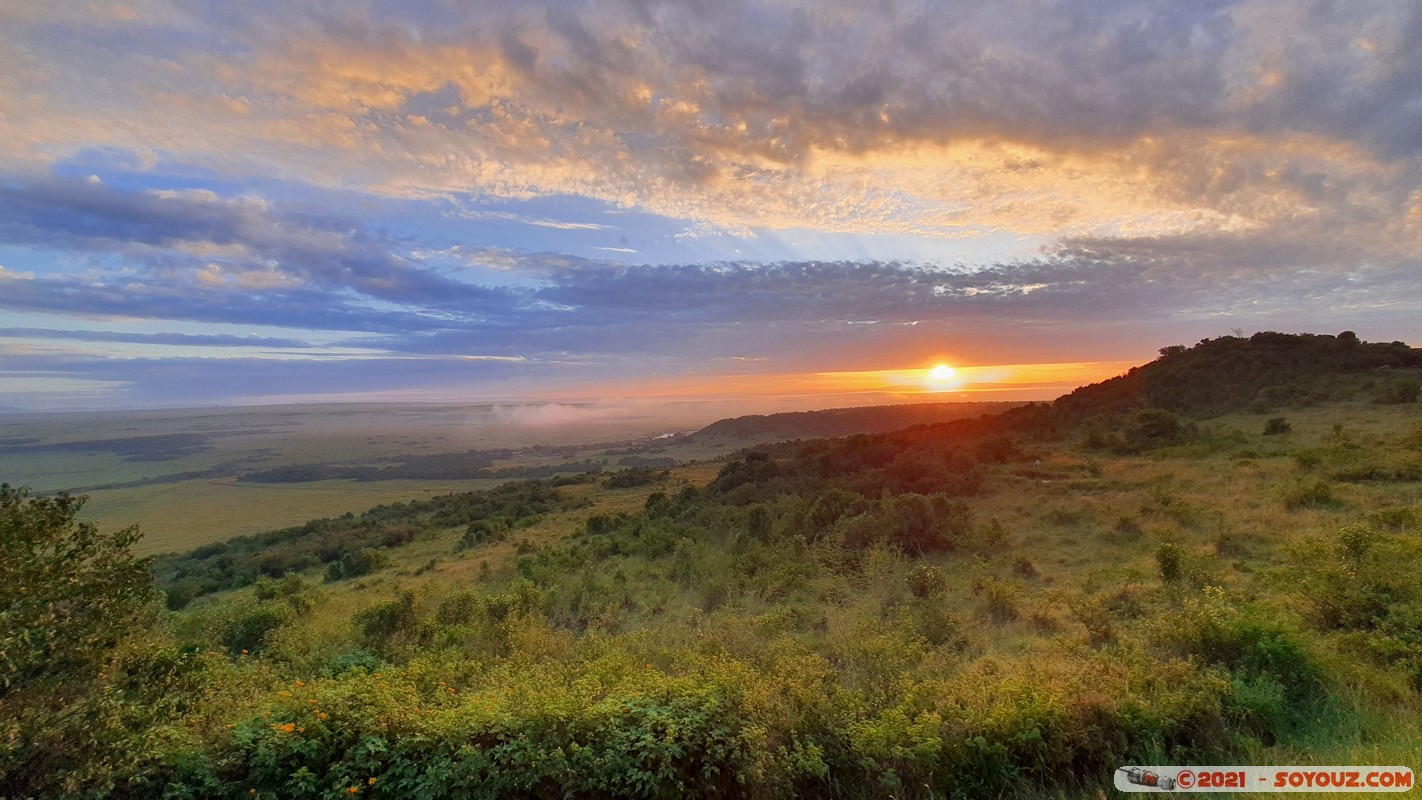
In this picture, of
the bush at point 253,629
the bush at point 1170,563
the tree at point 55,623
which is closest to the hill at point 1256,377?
the bush at point 1170,563

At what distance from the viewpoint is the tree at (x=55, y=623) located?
3939mm

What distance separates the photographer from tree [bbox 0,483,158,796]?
3939 mm

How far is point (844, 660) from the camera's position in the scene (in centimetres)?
715

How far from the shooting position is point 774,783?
4.33m

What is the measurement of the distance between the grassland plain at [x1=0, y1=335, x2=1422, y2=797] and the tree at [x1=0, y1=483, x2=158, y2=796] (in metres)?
0.05

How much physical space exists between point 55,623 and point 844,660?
7666 mm

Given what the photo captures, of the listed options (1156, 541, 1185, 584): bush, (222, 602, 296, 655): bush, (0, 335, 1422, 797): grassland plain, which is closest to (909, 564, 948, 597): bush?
(0, 335, 1422, 797): grassland plain

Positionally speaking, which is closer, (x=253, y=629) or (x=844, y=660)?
(x=844, y=660)

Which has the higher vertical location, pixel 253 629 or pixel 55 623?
pixel 55 623

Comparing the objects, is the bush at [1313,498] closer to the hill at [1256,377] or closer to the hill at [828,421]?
the hill at [1256,377]

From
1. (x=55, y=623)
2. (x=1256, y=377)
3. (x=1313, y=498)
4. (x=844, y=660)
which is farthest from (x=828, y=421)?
(x=55, y=623)

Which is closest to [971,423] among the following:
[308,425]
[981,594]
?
[981,594]

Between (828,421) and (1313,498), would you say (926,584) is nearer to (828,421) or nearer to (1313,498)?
(1313,498)

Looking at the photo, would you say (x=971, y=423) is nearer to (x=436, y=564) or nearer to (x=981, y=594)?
(x=981, y=594)
